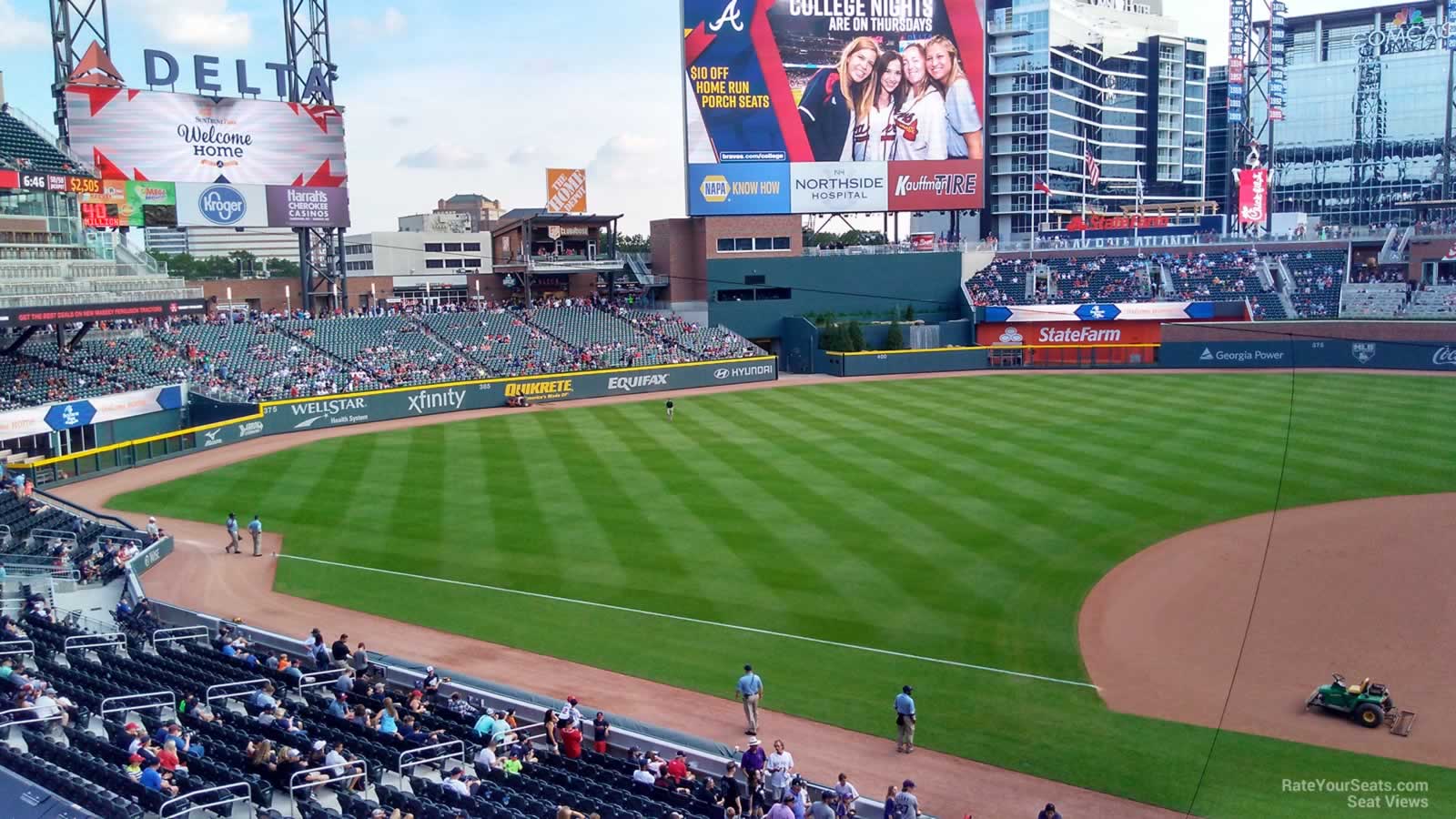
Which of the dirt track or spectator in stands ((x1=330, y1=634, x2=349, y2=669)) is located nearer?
the dirt track

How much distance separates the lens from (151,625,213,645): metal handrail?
60.7 feet

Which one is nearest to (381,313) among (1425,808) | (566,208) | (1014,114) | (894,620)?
(566,208)

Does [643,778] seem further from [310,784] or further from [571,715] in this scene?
[310,784]

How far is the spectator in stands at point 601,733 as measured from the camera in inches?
575

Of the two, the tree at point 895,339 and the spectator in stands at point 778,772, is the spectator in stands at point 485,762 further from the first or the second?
the tree at point 895,339

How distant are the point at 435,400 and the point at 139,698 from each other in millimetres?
35649

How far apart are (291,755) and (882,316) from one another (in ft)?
188

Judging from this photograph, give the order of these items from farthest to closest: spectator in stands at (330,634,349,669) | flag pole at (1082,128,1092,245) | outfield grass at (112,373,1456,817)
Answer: flag pole at (1082,128,1092,245)
spectator in stands at (330,634,349,669)
outfield grass at (112,373,1456,817)

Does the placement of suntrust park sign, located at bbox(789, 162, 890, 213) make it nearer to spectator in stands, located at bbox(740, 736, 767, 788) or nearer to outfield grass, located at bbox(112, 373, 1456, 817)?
outfield grass, located at bbox(112, 373, 1456, 817)

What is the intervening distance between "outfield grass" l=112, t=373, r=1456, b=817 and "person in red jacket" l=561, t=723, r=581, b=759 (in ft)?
14.1

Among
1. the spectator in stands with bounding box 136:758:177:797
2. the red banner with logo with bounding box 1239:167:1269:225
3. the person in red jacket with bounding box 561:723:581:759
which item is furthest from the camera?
the red banner with logo with bounding box 1239:167:1269:225

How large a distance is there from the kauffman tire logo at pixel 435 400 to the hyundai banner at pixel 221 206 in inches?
437

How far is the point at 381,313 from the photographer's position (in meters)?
56.6

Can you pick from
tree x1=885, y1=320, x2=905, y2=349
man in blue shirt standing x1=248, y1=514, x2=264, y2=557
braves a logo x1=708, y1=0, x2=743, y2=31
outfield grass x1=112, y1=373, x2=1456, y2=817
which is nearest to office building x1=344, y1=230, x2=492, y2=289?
braves a logo x1=708, y1=0, x2=743, y2=31
